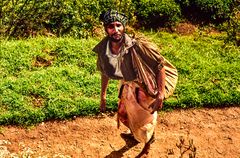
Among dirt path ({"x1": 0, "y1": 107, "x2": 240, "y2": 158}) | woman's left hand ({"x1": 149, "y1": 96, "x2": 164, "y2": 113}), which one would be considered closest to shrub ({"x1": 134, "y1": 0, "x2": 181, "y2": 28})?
dirt path ({"x1": 0, "y1": 107, "x2": 240, "y2": 158})

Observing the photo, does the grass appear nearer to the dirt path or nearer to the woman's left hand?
the dirt path

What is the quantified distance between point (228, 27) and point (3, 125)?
5399mm

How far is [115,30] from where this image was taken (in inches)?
179

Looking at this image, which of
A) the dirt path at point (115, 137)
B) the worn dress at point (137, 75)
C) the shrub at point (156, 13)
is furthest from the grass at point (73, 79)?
the worn dress at point (137, 75)

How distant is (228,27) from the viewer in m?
9.37

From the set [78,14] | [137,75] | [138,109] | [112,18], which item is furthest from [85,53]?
[112,18]

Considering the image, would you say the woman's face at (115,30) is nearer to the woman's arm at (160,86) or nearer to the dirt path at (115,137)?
the woman's arm at (160,86)

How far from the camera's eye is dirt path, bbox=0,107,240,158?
231 inches

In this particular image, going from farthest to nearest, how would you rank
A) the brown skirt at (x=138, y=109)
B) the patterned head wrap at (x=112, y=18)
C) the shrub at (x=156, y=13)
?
the shrub at (x=156, y=13) → the brown skirt at (x=138, y=109) → the patterned head wrap at (x=112, y=18)

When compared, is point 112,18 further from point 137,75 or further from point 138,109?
point 138,109

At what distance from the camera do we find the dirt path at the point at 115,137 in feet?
19.2

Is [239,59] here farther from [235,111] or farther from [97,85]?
[97,85]

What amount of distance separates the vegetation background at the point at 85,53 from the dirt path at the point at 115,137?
202 millimetres

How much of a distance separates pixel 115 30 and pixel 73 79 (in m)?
2.64
